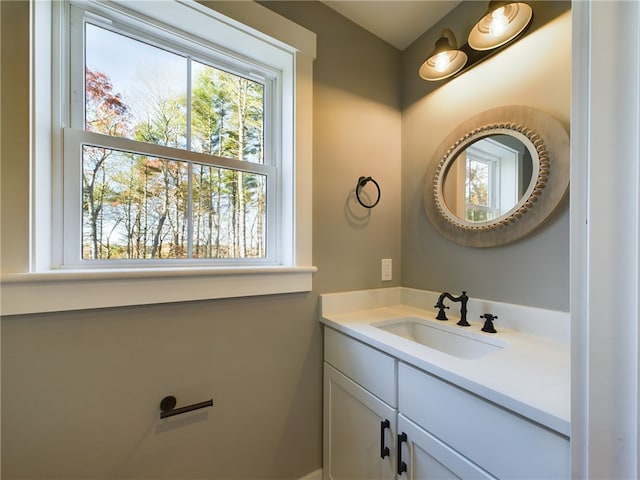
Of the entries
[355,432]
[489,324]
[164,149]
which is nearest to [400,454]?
[355,432]

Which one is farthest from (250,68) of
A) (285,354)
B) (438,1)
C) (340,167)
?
(285,354)

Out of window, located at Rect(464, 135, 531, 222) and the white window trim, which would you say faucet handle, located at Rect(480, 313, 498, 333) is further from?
the white window trim

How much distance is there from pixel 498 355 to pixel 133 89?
5.24ft

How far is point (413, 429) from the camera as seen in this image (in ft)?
2.71

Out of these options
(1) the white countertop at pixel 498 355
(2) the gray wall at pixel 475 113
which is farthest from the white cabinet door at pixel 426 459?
(2) the gray wall at pixel 475 113

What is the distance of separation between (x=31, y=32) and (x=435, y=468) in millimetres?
1743

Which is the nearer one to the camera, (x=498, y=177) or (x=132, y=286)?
(x=132, y=286)

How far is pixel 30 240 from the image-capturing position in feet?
2.53

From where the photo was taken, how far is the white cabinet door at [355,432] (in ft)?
3.00

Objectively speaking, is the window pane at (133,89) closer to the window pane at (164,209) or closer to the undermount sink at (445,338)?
the window pane at (164,209)

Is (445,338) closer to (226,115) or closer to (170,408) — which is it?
(170,408)

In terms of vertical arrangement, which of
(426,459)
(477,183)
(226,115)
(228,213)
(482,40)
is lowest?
(426,459)

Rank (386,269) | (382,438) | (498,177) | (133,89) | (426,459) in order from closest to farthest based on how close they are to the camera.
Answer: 1. (426,459)
2. (382,438)
3. (133,89)
4. (498,177)
5. (386,269)

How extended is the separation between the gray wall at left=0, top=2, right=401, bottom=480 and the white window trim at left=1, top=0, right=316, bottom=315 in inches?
1.6
